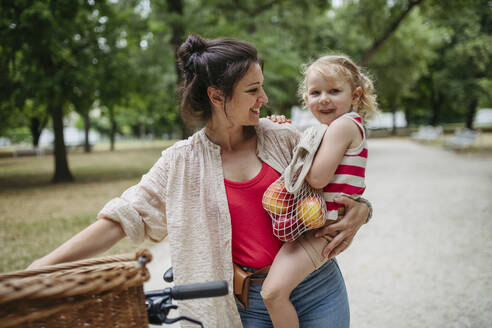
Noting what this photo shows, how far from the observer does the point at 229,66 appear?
5.42 ft

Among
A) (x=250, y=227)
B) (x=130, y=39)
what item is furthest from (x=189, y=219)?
(x=130, y=39)

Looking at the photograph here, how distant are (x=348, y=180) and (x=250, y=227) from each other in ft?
1.55

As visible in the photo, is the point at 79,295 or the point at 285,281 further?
the point at 285,281

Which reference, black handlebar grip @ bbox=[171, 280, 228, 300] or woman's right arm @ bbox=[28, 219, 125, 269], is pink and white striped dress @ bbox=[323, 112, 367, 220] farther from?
woman's right arm @ bbox=[28, 219, 125, 269]

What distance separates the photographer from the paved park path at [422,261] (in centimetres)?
398

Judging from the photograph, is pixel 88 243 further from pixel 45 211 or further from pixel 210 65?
pixel 45 211

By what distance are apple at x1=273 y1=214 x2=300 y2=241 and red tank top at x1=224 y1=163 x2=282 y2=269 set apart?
0.41ft

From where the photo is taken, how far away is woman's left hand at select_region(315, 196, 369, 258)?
1614mm

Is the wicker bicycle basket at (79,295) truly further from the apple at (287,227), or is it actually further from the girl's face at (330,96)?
the girl's face at (330,96)

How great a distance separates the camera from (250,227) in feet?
5.48

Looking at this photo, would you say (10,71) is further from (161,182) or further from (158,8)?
(161,182)

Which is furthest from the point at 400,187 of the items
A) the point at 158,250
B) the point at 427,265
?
the point at 158,250

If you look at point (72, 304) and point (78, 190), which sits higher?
point (72, 304)

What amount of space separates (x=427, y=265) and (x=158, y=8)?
1084 centimetres
